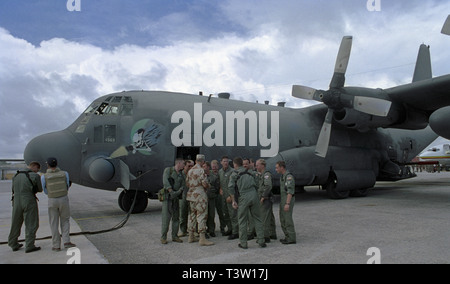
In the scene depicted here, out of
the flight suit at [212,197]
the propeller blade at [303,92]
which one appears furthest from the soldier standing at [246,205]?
the propeller blade at [303,92]

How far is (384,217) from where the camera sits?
926 cm

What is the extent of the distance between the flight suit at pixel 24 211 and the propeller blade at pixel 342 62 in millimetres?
10341

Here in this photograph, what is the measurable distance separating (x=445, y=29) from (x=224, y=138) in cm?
701

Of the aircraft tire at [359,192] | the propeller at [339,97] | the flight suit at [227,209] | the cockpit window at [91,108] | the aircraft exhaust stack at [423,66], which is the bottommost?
the aircraft tire at [359,192]

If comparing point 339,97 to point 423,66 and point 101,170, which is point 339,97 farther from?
point 101,170

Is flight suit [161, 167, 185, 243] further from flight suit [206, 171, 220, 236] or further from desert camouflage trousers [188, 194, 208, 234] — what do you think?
flight suit [206, 171, 220, 236]

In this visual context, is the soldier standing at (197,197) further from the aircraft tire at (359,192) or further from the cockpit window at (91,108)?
the aircraft tire at (359,192)

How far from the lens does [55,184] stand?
6.26 meters

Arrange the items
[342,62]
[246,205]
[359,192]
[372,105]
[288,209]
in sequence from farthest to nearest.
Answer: [359,192], [342,62], [372,105], [288,209], [246,205]

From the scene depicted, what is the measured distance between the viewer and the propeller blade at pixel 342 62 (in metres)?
12.1

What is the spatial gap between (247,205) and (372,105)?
7.71 metres

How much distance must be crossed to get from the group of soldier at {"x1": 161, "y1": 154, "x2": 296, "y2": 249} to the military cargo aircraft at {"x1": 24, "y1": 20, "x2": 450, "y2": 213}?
11.0 ft

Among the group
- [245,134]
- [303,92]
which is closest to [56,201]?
[245,134]
